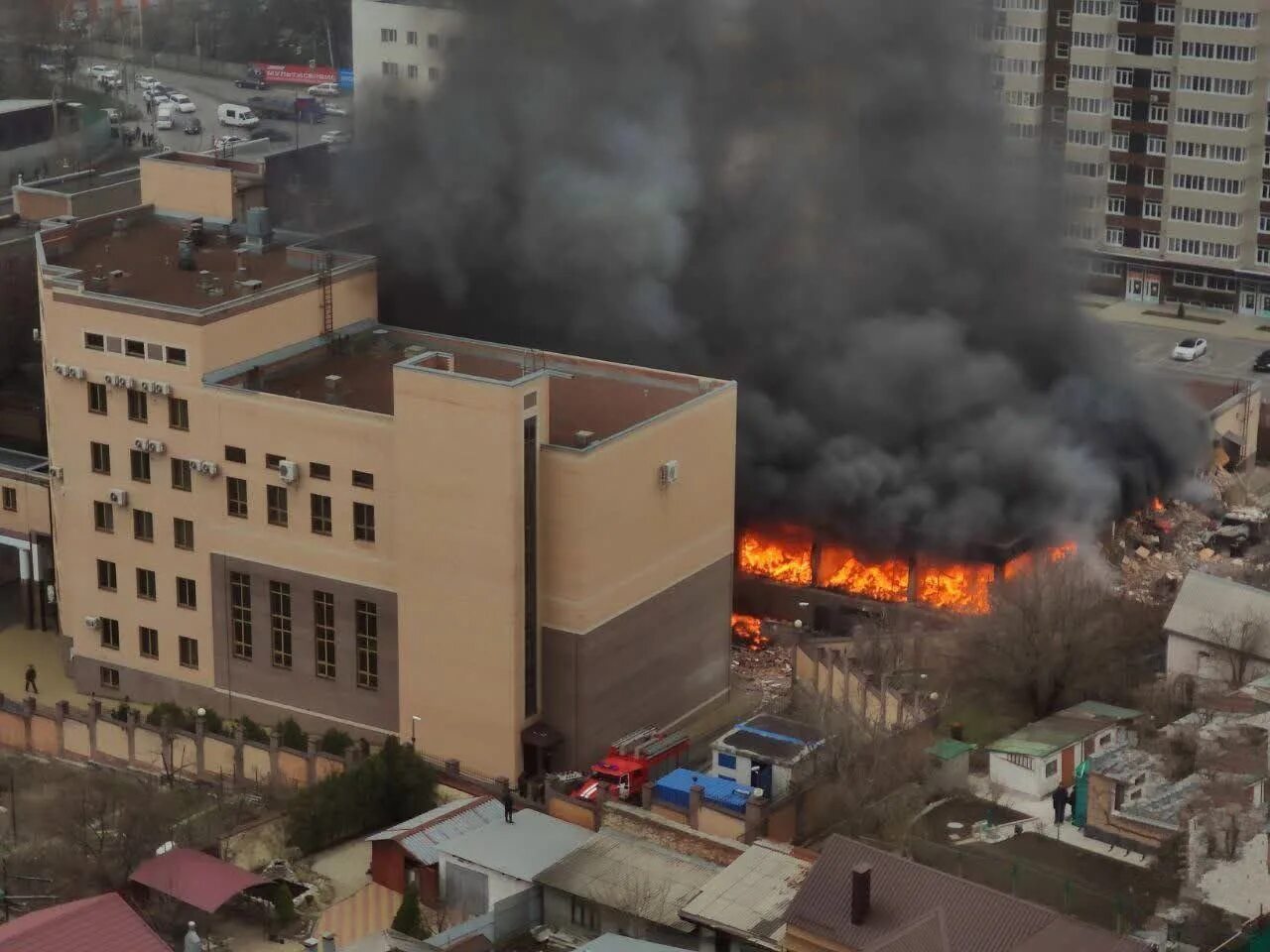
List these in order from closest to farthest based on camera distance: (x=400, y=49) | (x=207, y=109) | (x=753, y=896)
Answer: (x=753, y=896) → (x=400, y=49) → (x=207, y=109)

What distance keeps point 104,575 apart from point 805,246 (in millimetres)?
15354

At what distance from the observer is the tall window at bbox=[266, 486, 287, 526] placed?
40.5m

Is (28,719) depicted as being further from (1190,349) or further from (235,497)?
(1190,349)

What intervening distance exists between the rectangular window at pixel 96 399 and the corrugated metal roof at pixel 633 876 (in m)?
11.9

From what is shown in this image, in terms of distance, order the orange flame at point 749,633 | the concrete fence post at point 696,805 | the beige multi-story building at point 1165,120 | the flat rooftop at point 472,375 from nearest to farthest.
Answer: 1. the concrete fence post at point 696,805
2. the flat rooftop at point 472,375
3. the orange flame at point 749,633
4. the beige multi-story building at point 1165,120

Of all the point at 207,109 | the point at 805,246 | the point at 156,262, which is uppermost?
the point at 156,262

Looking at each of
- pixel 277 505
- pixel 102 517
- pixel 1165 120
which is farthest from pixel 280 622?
pixel 1165 120

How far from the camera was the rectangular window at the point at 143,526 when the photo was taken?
42125 millimetres

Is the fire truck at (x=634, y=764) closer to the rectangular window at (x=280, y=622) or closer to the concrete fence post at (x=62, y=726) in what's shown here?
the rectangular window at (x=280, y=622)

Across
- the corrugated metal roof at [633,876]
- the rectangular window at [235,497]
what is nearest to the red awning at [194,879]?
the corrugated metal roof at [633,876]

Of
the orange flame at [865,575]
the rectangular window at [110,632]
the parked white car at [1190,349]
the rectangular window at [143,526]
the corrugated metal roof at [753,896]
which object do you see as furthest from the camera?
the parked white car at [1190,349]

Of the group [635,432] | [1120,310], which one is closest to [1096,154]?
[1120,310]

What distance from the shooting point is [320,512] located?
40.2 m

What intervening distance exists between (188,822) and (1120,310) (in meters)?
36.8
